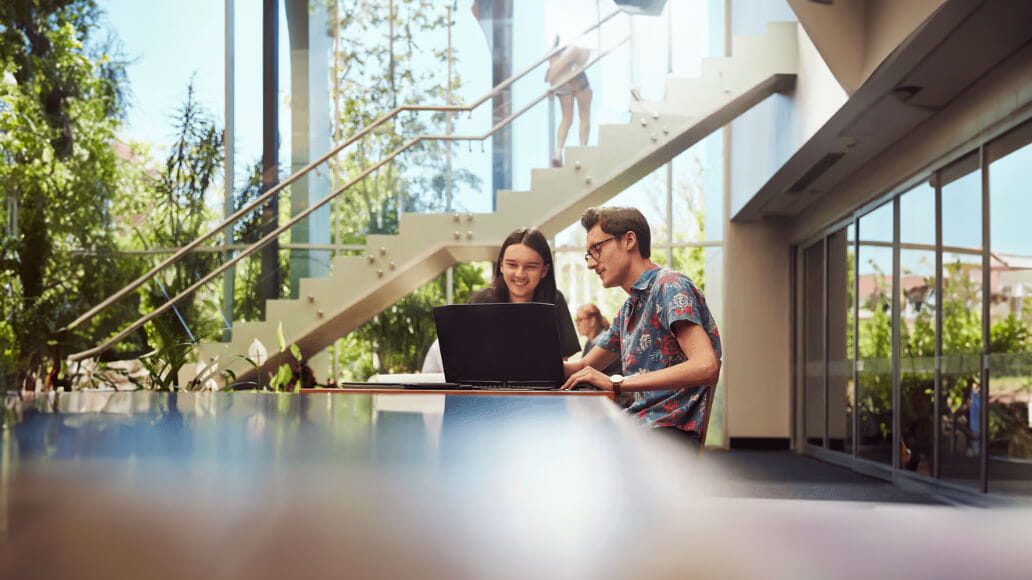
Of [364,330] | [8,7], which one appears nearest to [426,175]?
[364,330]

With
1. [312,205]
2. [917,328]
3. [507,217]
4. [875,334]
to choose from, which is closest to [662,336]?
[917,328]

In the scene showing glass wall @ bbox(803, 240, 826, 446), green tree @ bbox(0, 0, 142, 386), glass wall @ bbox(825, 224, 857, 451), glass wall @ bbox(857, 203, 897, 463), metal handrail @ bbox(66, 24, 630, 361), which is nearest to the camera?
glass wall @ bbox(857, 203, 897, 463)

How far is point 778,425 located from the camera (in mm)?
10859

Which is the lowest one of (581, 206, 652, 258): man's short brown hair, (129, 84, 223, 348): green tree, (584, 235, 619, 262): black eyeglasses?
(584, 235, 619, 262): black eyeglasses

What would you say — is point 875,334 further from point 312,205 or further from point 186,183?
point 186,183

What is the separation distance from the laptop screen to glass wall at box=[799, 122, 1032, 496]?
3573mm

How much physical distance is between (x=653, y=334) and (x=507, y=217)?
5.48m

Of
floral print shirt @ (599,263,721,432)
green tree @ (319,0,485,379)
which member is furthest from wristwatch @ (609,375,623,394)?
green tree @ (319,0,485,379)

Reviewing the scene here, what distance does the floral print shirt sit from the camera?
8.26ft

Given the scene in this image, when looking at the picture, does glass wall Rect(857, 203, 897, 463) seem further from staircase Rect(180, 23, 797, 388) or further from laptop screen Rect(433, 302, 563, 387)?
laptop screen Rect(433, 302, 563, 387)

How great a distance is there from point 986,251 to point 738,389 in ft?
18.3

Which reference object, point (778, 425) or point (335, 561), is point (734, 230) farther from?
point (335, 561)

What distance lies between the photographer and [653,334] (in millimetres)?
2654

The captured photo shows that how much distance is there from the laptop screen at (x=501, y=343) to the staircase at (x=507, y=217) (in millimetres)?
5265
